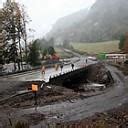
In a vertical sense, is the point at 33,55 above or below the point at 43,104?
below

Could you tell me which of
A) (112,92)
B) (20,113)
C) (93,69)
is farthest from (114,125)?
(93,69)

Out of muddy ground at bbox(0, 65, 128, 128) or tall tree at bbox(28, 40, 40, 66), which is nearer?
muddy ground at bbox(0, 65, 128, 128)

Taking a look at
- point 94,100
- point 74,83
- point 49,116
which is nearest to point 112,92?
point 94,100

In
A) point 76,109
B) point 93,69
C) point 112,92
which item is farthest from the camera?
point 93,69

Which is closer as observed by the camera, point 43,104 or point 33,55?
→ point 43,104

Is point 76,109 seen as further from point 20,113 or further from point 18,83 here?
point 18,83

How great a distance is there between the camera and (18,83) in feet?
144

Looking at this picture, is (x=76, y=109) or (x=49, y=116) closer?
(x=49, y=116)

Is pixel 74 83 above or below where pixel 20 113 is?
below

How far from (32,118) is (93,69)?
53704 millimetres

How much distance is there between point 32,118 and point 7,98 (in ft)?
26.8

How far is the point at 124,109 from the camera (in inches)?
1246

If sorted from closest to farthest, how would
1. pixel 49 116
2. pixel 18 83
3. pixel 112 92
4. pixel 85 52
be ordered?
pixel 49 116, pixel 112 92, pixel 18 83, pixel 85 52

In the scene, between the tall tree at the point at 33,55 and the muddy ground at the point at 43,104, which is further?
the tall tree at the point at 33,55
